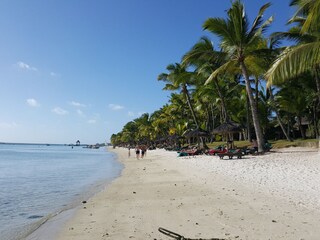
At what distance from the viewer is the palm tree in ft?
119

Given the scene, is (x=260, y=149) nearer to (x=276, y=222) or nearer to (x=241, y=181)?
(x=241, y=181)

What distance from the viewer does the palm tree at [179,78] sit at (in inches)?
1431

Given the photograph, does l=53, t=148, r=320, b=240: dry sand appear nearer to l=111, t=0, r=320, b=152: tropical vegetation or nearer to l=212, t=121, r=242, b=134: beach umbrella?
l=111, t=0, r=320, b=152: tropical vegetation

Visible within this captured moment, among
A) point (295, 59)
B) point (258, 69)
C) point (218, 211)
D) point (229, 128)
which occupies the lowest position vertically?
point (218, 211)

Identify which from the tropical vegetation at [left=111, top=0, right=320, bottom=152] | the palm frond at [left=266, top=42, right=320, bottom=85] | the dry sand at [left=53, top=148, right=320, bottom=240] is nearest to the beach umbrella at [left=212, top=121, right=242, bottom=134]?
the tropical vegetation at [left=111, top=0, right=320, bottom=152]

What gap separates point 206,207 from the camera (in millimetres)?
8297

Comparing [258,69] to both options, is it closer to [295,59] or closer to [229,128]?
[229,128]

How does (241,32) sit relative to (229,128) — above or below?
above

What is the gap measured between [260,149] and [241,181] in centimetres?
897

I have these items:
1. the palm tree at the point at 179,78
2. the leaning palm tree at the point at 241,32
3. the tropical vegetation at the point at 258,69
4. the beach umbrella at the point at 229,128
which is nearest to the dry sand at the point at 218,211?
the tropical vegetation at the point at 258,69

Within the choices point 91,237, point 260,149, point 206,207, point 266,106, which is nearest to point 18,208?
point 91,237

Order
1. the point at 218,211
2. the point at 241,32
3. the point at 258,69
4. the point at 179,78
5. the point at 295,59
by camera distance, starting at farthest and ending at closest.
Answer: the point at 179,78 → the point at 258,69 → the point at 241,32 → the point at 295,59 → the point at 218,211

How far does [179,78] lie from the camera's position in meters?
36.2

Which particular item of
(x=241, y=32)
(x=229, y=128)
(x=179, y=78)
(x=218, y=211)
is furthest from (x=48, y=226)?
(x=179, y=78)
